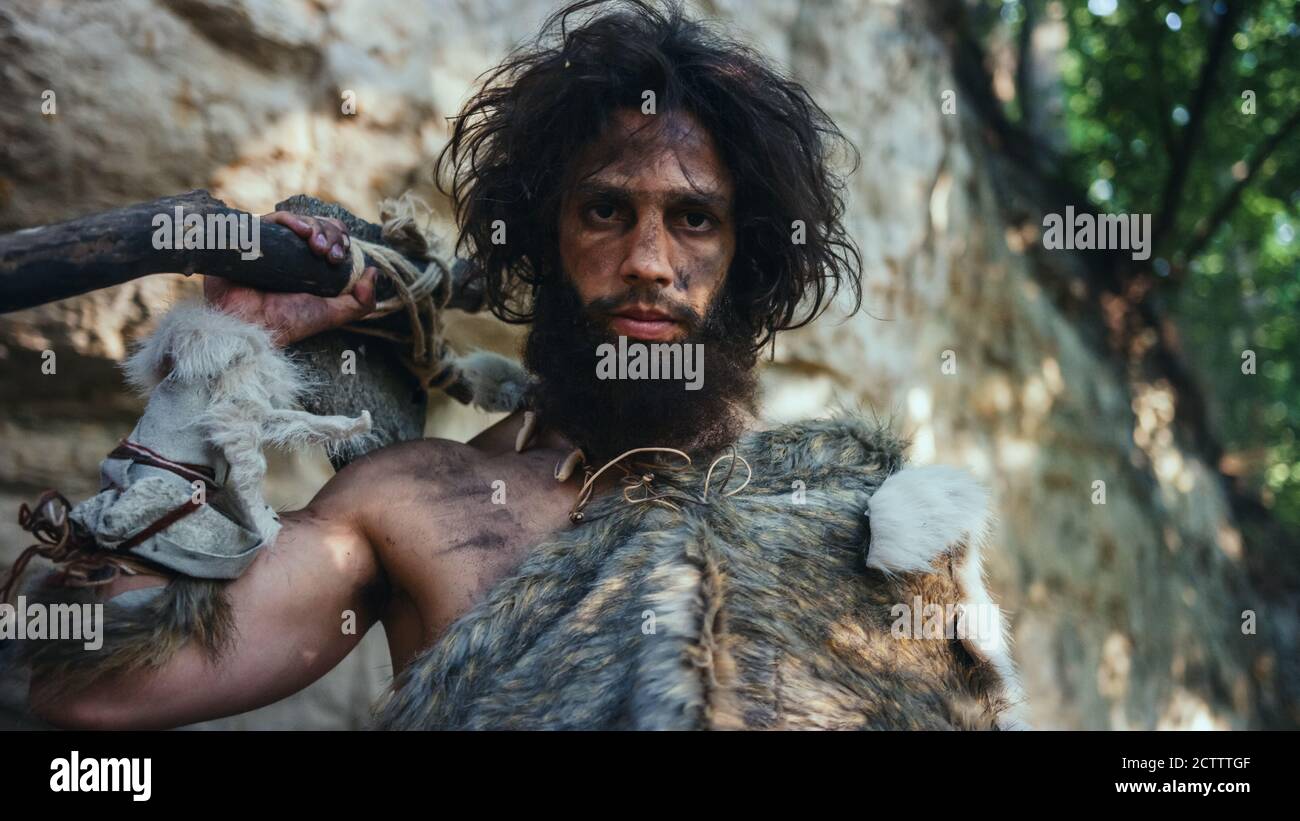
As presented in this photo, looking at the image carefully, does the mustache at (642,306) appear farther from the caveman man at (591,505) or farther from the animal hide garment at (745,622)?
the animal hide garment at (745,622)

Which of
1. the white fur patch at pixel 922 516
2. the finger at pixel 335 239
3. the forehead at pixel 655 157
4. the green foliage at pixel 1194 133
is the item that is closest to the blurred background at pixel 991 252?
the green foliage at pixel 1194 133

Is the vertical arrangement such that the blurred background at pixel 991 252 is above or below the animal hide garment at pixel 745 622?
above

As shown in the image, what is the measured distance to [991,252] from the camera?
5.19 m

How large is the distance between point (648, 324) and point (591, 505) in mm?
373

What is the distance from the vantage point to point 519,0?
3711 millimetres

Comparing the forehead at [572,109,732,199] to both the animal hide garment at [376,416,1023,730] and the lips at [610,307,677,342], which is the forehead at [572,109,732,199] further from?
the animal hide garment at [376,416,1023,730]

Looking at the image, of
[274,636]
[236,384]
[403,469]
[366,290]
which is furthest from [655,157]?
[274,636]

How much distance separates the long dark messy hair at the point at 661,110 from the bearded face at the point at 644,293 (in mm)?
60

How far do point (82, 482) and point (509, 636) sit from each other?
1.88 meters

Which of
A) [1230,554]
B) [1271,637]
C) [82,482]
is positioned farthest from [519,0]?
[1271,637]

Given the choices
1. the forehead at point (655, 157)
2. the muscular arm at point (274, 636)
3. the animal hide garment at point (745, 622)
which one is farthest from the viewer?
the forehead at point (655, 157)

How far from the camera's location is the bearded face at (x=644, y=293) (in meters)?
2.23

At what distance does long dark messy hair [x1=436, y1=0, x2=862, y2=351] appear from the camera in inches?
93.0

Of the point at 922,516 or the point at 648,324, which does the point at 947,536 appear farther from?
the point at 648,324
